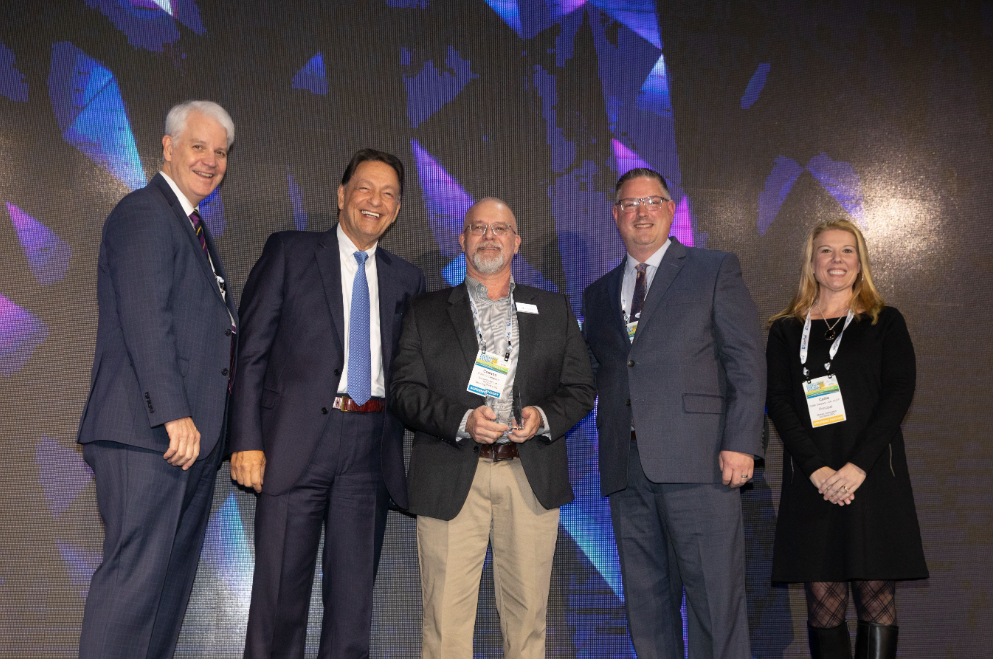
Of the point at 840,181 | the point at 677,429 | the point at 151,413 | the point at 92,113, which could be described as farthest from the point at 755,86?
the point at 92,113

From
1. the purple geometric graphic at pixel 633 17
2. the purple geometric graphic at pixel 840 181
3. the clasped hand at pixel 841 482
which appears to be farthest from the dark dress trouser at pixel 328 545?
the purple geometric graphic at pixel 840 181

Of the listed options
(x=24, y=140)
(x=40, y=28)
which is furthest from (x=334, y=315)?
(x=40, y=28)

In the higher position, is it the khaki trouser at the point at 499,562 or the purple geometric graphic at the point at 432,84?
the purple geometric graphic at the point at 432,84

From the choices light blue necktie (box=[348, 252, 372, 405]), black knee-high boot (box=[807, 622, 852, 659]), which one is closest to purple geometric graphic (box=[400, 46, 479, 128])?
light blue necktie (box=[348, 252, 372, 405])

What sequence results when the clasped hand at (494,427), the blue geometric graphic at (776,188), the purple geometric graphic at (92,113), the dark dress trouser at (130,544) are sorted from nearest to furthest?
the dark dress trouser at (130,544) < the clasped hand at (494,427) < the purple geometric graphic at (92,113) < the blue geometric graphic at (776,188)

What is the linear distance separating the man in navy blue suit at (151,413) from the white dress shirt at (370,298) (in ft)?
1.43

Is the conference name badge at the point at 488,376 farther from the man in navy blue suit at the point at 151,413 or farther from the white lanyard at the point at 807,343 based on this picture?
the white lanyard at the point at 807,343

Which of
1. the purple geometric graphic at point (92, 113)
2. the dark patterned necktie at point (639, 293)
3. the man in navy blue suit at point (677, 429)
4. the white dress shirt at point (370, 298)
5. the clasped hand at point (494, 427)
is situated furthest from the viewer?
the purple geometric graphic at point (92, 113)

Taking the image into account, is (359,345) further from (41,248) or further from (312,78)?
(41,248)

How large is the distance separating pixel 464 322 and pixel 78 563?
2208 millimetres

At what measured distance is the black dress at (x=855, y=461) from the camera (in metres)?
2.55

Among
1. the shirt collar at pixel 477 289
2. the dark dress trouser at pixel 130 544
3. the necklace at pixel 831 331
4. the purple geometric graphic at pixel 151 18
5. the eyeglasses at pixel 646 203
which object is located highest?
the purple geometric graphic at pixel 151 18

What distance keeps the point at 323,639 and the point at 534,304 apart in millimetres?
1528

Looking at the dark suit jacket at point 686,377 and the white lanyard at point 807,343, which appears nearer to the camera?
the dark suit jacket at point 686,377
